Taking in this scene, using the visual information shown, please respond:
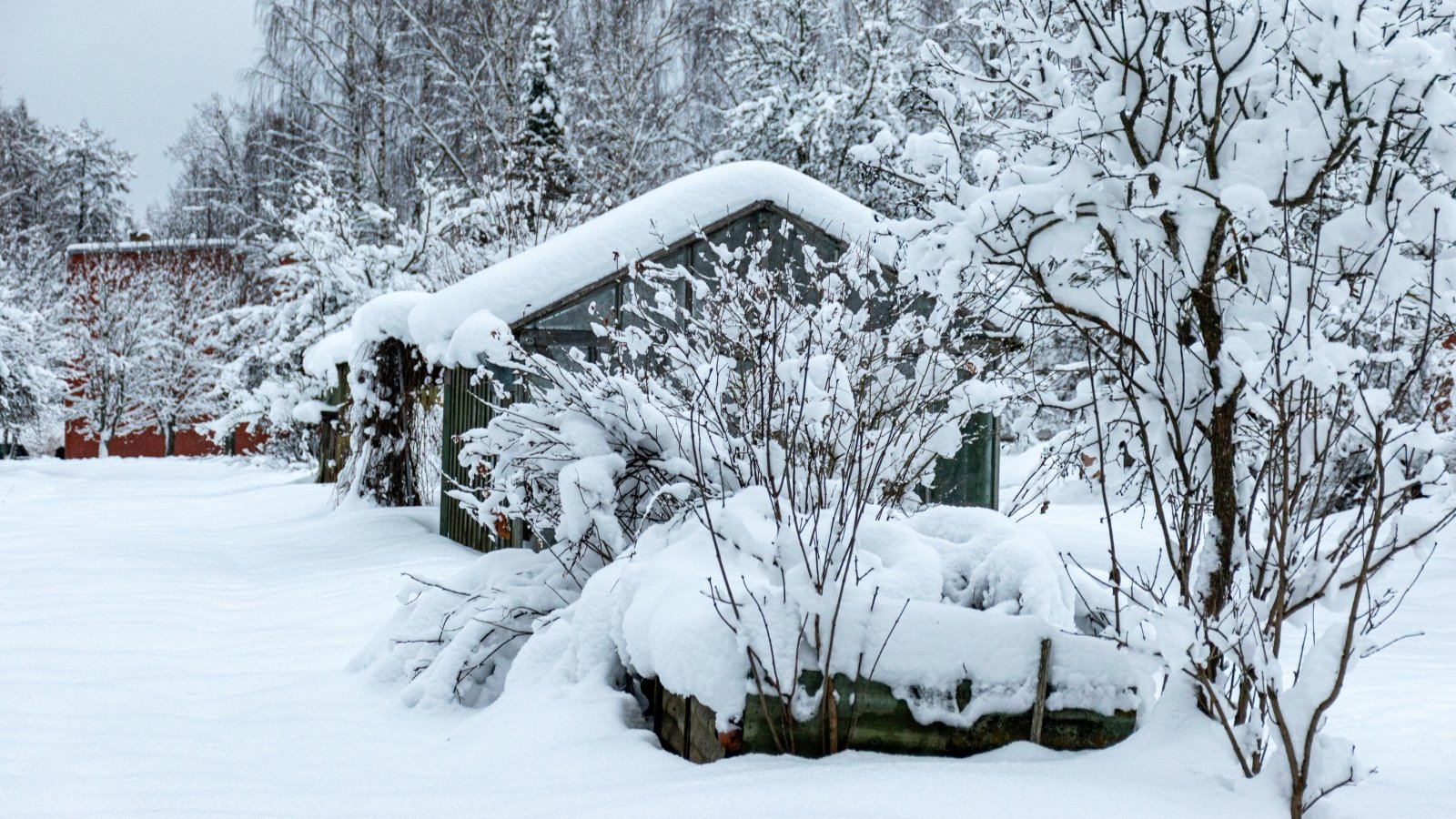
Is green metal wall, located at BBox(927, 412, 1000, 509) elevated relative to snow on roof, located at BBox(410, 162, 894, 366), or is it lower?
lower

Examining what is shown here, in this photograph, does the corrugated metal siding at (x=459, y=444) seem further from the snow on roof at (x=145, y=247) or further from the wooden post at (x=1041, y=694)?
the snow on roof at (x=145, y=247)

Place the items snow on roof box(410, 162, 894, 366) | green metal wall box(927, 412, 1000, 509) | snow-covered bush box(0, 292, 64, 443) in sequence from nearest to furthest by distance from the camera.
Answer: snow on roof box(410, 162, 894, 366)
green metal wall box(927, 412, 1000, 509)
snow-covered bush box(0, 292, 64, 443)

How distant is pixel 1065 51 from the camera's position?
311 centimetres

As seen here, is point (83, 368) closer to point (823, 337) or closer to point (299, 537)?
point (299, 537)

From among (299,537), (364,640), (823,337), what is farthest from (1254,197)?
(299,537)

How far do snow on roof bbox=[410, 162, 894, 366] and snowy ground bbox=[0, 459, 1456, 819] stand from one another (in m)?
1.98

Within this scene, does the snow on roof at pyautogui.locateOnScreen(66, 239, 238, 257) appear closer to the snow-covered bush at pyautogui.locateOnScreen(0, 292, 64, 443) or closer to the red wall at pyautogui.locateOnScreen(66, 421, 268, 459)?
the red wall at pyautogui.locateOnScreen(66, 421, 268, 459)

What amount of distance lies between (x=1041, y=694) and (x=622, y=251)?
5.98 metres

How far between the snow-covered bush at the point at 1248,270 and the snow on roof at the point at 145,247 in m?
35.2

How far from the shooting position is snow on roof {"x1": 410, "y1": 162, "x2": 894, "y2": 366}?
859 centimetres

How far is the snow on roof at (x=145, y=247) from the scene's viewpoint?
35062 millimetres

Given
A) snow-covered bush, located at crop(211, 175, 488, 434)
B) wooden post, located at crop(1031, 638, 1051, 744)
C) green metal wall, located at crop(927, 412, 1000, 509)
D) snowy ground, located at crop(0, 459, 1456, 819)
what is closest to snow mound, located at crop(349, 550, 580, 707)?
snowy ground, located at crop(0, 459, 1456, 819)

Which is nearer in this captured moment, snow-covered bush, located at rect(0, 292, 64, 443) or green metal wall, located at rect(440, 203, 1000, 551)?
green metal wall, located at rect(440, 203, 1000, 551)

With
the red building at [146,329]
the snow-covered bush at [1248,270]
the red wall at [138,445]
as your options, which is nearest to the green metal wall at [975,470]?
the snow-covered bush at [1248,270]
